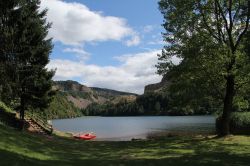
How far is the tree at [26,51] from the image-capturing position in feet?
106

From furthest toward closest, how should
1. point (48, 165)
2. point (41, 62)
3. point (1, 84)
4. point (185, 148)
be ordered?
point (41, 62)
point (1, 84)
point (185, 148)
point (48, 165)

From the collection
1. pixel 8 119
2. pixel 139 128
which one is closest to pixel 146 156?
pixel 8 119

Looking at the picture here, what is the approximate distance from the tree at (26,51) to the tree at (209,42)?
12.1 metres

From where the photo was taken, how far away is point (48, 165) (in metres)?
16.2

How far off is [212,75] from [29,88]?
18.2 m

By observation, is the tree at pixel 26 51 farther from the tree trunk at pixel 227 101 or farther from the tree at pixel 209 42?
the tree trunk at pixel 227 101

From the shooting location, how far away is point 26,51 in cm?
3328

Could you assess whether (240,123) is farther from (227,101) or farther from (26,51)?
(26,51)

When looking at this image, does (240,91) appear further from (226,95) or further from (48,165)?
(48,165)

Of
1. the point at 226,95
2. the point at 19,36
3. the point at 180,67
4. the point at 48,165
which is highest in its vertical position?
the point at 19,36

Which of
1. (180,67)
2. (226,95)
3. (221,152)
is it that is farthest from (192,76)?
(221,152)

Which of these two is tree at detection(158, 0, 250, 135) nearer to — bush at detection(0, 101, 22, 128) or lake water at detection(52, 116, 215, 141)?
bush at detection(0, 101, 22, 128)

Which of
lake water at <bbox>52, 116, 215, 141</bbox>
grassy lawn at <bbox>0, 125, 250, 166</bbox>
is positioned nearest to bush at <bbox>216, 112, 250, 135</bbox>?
grassy lawn at <bbox>0, 125, 250, 166</bbox>

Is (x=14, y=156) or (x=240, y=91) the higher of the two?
(x=240, y=91)
